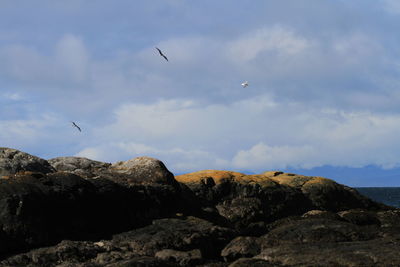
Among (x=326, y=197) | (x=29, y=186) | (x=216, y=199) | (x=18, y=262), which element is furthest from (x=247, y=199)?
(x=18, y=262)

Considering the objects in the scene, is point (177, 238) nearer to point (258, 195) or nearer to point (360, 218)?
point (258, 195)

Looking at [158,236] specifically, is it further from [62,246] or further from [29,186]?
[29,186]

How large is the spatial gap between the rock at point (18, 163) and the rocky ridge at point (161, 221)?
0.05m

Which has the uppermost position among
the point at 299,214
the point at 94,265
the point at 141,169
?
the point at 141,169

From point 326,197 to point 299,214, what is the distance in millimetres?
2570

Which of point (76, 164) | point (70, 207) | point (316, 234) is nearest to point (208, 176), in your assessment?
point (76, 164)

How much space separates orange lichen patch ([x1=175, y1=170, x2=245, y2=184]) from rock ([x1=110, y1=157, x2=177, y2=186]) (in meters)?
3.03

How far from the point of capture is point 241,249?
18266mm

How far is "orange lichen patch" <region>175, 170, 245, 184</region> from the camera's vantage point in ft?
93.3

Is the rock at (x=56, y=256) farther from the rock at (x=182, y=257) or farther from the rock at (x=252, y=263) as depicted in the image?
the rock at (x=252, y=263)

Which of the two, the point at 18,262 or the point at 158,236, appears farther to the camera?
the point at 158,236

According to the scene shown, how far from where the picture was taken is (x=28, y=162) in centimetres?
2519

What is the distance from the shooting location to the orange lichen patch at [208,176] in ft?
93.3

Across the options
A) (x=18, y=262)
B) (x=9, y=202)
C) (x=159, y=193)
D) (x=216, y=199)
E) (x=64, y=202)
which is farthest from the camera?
(x=216, y=199)
